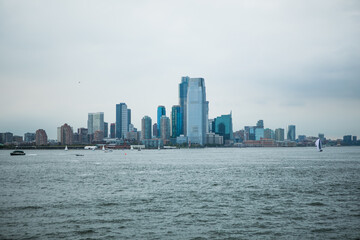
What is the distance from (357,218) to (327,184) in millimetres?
34044

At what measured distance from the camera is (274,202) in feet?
169

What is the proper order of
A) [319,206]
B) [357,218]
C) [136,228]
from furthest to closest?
[319,206] < [357,218] < [136,228]

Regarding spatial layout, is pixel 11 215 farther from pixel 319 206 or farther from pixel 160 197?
pixel 319 206

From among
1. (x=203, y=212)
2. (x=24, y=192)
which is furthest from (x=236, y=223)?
(x=24, y=192)

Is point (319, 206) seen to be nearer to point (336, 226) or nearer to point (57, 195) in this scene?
point (336, 226)

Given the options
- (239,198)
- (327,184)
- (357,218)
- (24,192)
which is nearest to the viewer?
(357,218)

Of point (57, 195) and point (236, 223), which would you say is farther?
point (57, 195)

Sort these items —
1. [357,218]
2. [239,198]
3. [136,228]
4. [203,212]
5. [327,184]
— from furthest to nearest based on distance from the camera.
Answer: [327,184], [239,198], [203,212], [357,218], [136,228]

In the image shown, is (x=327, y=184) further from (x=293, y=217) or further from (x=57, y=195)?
(x=57, y=195)

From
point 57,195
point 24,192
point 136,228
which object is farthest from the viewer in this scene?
point 24,192

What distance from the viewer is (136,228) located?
36.6 m

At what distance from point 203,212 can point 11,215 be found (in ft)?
72.2

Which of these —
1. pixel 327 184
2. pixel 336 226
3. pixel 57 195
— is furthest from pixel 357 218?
pixel 57 195

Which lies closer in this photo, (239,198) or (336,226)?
(336,226)
